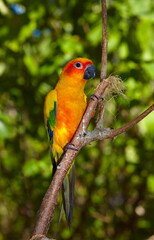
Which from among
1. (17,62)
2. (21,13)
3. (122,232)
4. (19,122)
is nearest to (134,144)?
(122,232)

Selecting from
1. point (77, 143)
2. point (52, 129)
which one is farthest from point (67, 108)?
point (77, 143)

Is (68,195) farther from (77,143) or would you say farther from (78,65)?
(78,65)

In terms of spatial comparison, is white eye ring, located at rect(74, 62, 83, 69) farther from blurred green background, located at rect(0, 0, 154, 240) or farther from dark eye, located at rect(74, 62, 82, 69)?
blurred green background, located at rect(0, 0, 154, 240)

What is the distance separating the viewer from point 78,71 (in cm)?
121

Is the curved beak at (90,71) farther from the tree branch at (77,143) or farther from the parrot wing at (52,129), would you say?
the tree branch at (77,143)

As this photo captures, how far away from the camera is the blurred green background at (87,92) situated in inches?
48.6

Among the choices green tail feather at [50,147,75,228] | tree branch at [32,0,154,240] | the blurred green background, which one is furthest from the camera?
the blurred green background

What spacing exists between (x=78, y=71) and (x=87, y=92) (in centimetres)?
20

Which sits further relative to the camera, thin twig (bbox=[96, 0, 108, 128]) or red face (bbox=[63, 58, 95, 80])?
red face (bbox=[63, 58, 95, 80])

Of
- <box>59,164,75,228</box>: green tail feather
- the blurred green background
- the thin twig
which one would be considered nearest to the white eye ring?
the blurred green background

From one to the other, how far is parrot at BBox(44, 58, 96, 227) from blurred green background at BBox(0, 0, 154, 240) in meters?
0.10

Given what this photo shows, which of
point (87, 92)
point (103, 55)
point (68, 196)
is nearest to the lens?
point (103, 55)

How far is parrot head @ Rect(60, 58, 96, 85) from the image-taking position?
3.88ft

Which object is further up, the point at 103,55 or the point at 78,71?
the point at 78,71
